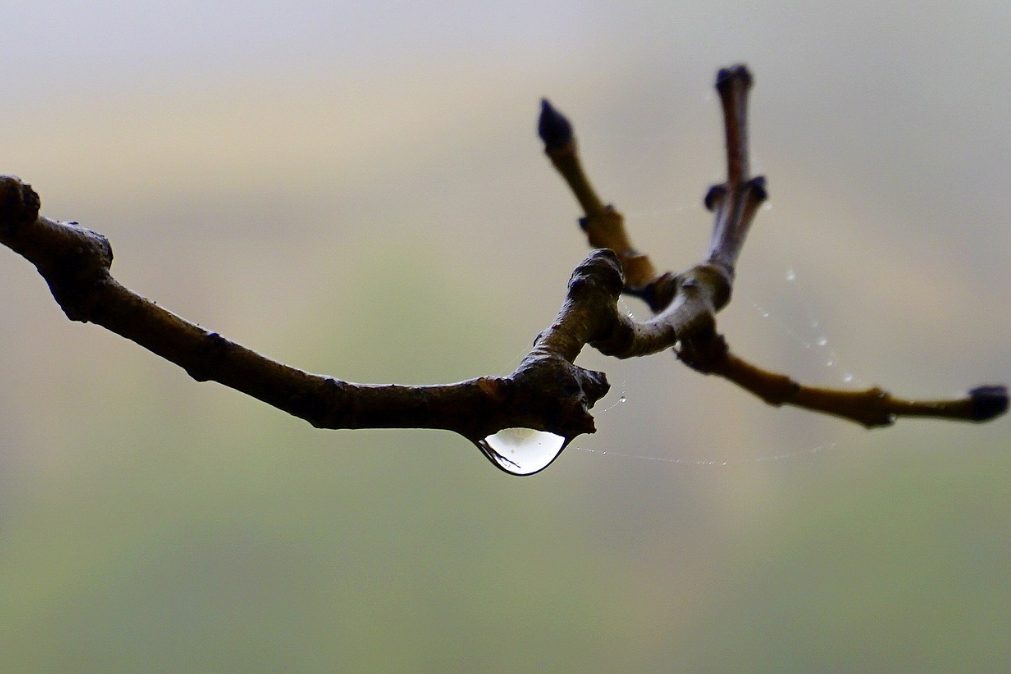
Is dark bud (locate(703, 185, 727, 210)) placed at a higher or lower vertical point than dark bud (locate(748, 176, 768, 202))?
higher

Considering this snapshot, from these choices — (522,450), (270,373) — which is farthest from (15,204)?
(522,450)

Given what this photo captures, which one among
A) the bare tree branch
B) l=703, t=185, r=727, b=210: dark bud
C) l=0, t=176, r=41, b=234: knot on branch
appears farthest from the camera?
l=703, t=185, r=727, b=210: dark bud

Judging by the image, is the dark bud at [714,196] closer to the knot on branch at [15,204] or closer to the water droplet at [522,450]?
the water droplet at [522,450]

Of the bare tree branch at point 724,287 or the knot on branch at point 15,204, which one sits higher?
the bare tree branch at point 724,287

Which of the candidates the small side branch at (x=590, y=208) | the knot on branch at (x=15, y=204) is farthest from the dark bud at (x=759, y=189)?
the knot on branch at (x=15, y=204)

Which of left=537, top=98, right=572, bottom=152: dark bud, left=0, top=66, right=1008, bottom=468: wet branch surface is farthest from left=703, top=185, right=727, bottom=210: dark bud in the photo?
left=0, top=66, right=1008, bottom=468: wet branch surface

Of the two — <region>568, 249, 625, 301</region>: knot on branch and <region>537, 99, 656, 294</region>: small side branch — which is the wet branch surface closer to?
<region>568, 249, 625, 301</region>: knot on branch

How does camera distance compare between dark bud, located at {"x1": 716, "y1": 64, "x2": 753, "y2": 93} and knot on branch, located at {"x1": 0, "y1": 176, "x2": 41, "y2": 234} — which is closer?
knot on branch, located at {"x1": 0, "y1": 176, "x2": 41, "y2": 234}
